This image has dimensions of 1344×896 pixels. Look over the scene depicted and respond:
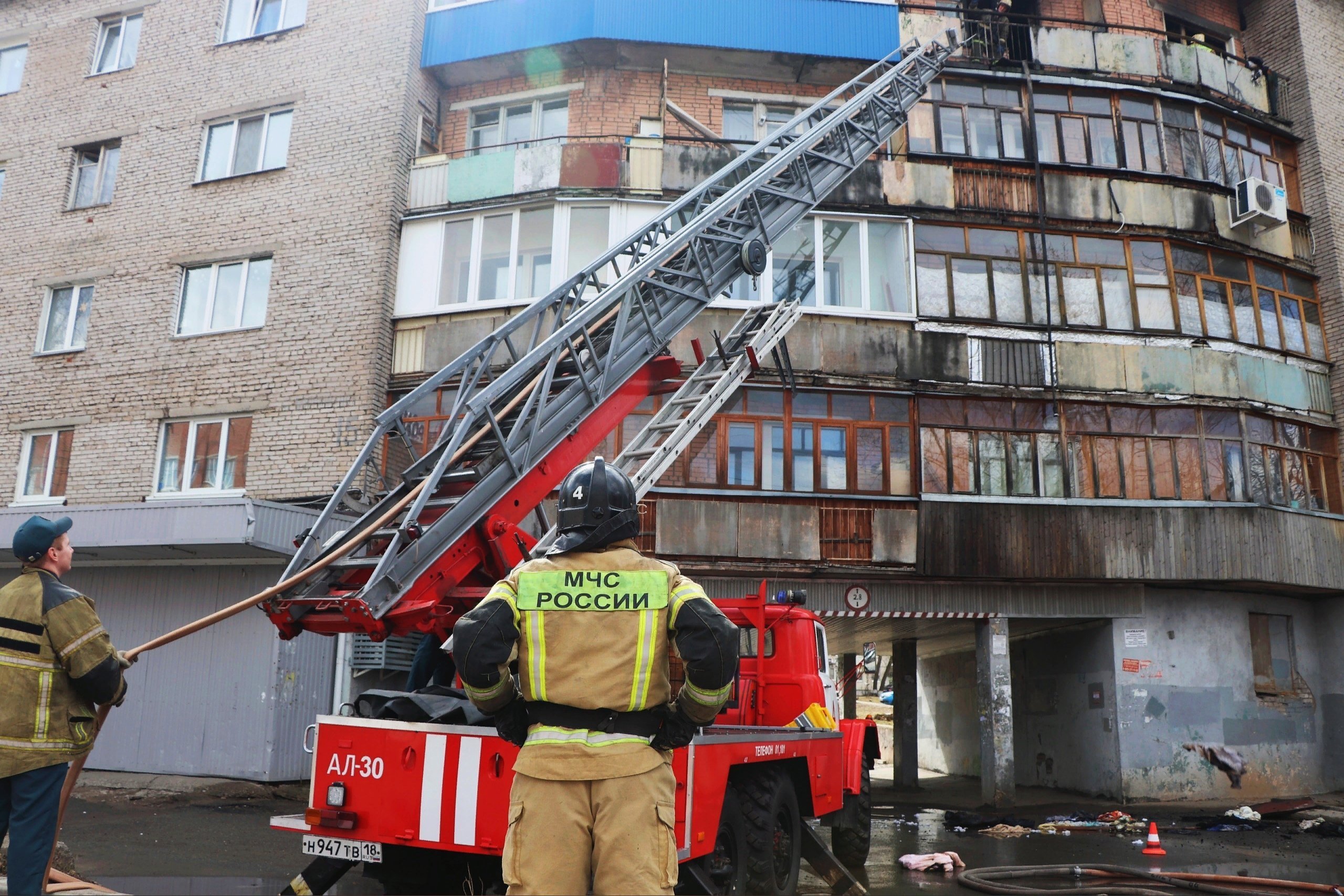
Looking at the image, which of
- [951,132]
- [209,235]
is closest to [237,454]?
[209,235]

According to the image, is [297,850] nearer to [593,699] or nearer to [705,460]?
[593,699]

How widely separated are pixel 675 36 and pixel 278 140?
7045 millimetres

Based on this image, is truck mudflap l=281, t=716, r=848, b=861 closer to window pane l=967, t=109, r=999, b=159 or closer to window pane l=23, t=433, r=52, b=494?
window pane l=967, t=109, r=999, b=159

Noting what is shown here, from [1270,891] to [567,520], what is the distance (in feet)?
23.7

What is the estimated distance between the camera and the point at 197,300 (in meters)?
16.8

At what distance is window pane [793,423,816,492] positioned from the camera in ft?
48.9

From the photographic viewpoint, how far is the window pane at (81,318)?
17.3 meters

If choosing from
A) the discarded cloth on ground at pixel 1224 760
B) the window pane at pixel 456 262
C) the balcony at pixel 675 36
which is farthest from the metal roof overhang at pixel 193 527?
the discarded cloth on ground at pixel 1224 760

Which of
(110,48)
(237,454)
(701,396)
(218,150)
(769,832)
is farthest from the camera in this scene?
(110,48)

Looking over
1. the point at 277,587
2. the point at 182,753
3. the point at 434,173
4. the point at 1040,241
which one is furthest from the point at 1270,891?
the point at 434,173

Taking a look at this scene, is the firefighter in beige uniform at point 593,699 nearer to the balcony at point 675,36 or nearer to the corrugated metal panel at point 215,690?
the corrugated metal panel at point 215,690

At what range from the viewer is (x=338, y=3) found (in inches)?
691

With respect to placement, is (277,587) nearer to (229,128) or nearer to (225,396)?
(225,396)

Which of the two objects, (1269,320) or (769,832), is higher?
Answer: (1269,320)
